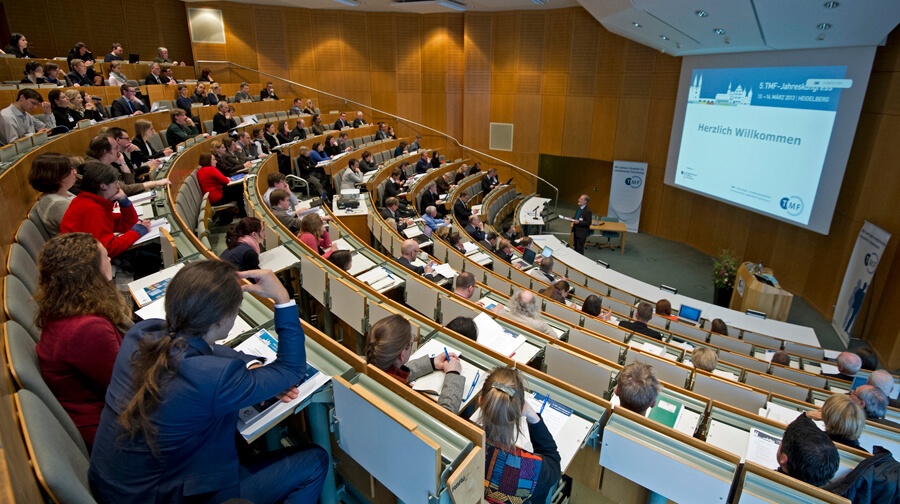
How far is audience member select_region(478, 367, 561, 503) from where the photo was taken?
1.68m

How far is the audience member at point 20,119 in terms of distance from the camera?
428 centimetres

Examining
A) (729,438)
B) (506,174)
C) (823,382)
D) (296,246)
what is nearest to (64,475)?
(729,438)

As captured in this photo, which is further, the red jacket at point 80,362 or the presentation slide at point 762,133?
the presentation slide at point 762,133

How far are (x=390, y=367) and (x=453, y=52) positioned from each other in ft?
41.9

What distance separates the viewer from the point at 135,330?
1.41 metres

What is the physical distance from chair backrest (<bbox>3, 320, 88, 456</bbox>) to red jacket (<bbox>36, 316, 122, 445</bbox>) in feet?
0.14

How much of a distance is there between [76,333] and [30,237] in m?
1.76

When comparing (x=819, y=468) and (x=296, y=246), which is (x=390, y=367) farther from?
(x=296, y=246)

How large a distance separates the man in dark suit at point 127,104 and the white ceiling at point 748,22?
7.59 meters

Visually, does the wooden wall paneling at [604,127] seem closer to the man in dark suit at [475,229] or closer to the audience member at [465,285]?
the man in dark suit at [475,229]

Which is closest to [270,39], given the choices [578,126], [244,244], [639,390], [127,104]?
[127,104]

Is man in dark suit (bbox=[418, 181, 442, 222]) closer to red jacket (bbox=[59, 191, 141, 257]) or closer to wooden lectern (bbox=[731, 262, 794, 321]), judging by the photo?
wooden lectern (bbox=[731, 262, 794, 321])

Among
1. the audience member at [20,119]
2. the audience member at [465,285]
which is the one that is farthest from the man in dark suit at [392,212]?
the audience member at [20,119]

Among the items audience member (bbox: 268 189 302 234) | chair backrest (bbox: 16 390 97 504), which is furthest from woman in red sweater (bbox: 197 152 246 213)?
chair backrest (bbox: 16 390 97 504)
